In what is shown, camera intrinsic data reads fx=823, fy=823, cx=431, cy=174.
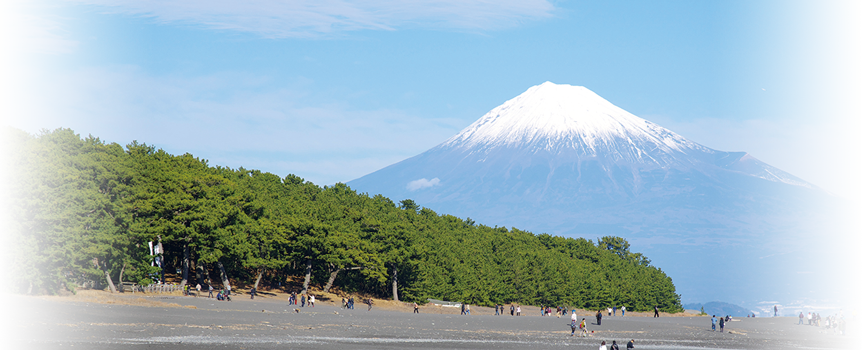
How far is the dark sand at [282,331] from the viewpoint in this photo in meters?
40.0

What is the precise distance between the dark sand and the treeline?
4475 millimetres

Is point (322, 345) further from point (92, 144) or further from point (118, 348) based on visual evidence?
point (92, 144)

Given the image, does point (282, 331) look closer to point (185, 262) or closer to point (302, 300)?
point (302, 300)

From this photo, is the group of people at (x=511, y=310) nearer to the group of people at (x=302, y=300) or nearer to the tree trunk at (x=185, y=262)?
the group of people at (x=302, y=300)

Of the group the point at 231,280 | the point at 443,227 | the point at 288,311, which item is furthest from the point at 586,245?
the point at 288,311

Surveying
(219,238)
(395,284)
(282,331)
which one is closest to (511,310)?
(395,284)

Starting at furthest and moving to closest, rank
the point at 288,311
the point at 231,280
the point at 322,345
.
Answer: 1. the point at 231,280
2. the point at 288,311
3. the point at 322,345

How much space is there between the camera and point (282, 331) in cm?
4928

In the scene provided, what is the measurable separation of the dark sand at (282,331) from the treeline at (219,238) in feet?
14.7

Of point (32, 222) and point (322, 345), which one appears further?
point (32, 222)

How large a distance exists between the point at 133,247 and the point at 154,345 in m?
34.2

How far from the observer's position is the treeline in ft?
186

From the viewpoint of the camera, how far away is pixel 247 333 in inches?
1825

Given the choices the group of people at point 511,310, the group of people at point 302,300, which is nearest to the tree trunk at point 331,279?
the group of people at point 302,300
